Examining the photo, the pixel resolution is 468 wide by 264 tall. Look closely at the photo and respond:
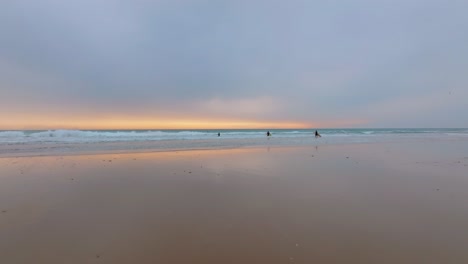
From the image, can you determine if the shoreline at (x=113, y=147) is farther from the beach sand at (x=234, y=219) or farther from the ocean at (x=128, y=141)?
the beach sand at (x=234, y=219)

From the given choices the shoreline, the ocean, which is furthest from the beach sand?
the ocean

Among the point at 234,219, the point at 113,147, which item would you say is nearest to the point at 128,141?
the point at 113,147

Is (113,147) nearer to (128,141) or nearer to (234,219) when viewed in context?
Answer: (128,141)

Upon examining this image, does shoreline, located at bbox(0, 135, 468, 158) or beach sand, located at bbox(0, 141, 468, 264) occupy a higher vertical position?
shoreline, located at bbox(0, 135, 468, 158)

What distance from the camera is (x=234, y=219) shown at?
4.09 metres

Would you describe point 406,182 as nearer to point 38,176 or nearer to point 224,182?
point 224,182

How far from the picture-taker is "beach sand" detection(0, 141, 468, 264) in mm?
3029

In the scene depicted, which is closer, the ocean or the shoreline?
the shoreline

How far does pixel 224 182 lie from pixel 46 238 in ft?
13.8

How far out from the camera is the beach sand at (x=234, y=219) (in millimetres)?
3029

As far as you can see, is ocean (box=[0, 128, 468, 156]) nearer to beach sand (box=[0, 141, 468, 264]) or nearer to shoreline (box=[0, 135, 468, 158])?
shoreline (box=[0, 135, 468, 158])

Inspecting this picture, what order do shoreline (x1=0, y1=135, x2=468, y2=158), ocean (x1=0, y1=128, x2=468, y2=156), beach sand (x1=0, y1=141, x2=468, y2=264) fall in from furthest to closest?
A: ocean (x1=0, y1=128, x2=468, y2=156)
shoreline (x1=0, y1=135, x2=468, y2=158)
beach sand (x1=0, y1=141, x2=468, y2=264)

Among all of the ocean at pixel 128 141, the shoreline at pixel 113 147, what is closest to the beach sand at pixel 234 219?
the shoreline at pixel 113 147

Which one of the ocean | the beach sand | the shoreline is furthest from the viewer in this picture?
the ocean
